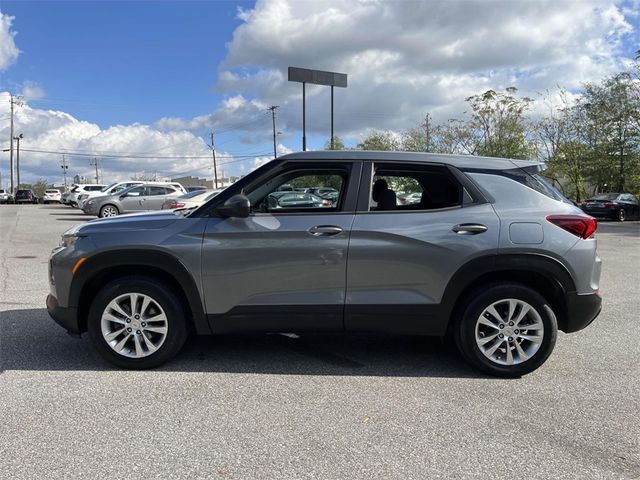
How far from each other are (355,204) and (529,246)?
1.41 meters

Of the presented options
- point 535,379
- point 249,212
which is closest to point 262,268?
point 249,212

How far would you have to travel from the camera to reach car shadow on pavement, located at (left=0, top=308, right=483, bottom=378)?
4.29 m

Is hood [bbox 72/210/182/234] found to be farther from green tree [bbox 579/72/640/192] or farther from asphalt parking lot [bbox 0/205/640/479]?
green tree [bbox 579/72/640/192]

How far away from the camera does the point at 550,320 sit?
4.12 meters

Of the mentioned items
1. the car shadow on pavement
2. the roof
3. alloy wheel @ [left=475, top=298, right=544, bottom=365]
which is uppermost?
the roof

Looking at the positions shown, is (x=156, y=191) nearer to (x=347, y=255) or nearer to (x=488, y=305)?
(x=347, y=255)

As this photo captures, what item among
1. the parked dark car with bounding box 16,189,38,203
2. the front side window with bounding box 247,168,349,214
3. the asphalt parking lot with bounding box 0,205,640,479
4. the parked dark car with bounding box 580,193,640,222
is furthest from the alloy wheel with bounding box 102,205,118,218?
the parked dark car with bounding box 16,189,38,203

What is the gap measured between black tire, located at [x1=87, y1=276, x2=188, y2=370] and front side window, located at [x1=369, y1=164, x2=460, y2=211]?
71.2 inches

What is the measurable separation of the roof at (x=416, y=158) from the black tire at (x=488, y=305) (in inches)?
40.0

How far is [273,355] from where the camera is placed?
4.61 metres

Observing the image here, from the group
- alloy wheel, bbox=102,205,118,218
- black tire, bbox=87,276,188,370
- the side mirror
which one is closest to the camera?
the side mirror

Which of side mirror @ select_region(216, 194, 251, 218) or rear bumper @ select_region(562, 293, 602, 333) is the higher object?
side mirror @ select_region(216, 194, 251, 218)

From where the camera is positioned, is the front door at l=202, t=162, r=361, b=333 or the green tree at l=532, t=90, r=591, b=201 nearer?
the front door at l=202, t=162, r=361, b=333

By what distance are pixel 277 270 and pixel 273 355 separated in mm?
957
